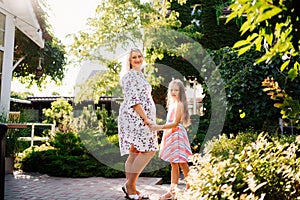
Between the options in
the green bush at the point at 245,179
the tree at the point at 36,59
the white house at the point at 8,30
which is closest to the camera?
the green bush at the point at 245,179

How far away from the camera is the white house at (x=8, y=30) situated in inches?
282

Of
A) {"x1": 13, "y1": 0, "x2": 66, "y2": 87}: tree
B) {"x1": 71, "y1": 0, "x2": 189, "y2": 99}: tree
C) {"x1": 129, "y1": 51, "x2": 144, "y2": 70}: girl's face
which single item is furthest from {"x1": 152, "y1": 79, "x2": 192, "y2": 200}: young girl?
{"x1": 13, "y1": 0, "x2": 66, "y2": 87}: tree

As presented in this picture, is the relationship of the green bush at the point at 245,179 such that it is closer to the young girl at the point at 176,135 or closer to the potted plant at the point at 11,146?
the young girl at the point at 176,135

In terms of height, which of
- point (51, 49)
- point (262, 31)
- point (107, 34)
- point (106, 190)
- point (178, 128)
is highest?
point (51, 49)

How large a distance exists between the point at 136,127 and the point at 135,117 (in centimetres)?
10

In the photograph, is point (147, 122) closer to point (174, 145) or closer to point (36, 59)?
point (174, 145)

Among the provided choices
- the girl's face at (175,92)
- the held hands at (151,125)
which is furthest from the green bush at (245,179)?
the girl's face at (175,92)

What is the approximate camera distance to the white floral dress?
379 centimetres

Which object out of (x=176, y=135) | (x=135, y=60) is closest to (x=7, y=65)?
(x=135, y=60)

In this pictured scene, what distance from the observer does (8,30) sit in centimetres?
737

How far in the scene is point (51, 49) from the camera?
56.9ft

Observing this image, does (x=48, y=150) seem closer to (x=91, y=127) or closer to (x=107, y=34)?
(x=91, y=127)

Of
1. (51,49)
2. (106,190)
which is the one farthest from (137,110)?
(51,49)

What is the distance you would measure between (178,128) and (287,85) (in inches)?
155
